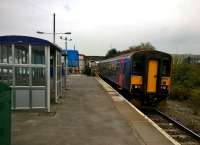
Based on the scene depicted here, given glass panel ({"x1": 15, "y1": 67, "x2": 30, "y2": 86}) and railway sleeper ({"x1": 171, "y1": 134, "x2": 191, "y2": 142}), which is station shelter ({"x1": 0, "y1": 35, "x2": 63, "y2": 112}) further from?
railway sleeper ({"x1": 171, "y1": 134, "x2": 191, "y2": 142})

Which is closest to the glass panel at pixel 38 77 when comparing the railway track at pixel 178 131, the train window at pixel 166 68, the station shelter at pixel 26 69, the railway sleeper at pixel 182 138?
the station shelter at pixel 26 69

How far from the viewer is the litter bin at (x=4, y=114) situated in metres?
6.19

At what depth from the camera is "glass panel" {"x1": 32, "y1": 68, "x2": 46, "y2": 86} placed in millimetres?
12930

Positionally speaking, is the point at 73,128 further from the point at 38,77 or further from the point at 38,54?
the point at 38,54

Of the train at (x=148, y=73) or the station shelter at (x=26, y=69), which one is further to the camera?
the train at (x=148, y=73)

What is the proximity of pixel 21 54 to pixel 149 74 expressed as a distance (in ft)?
25.3

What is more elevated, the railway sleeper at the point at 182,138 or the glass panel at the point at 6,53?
the glass panel at the point at 6,53

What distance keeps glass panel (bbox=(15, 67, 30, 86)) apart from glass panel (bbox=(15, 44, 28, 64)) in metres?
0.29

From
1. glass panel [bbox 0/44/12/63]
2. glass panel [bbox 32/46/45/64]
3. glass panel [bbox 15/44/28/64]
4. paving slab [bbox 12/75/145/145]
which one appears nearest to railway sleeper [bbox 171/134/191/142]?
paving slab [bbox 12/75/145/145]

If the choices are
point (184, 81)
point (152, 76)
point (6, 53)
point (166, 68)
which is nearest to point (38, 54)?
point (6, 53)

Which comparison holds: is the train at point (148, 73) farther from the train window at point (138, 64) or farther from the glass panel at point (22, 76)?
the glass panel at point (22, 76)

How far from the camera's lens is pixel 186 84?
102 ft

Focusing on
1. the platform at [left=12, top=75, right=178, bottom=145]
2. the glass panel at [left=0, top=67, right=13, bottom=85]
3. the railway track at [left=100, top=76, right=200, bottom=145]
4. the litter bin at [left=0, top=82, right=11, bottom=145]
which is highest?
the glass panel at [left=0, top=67, right=13, bottom=85]

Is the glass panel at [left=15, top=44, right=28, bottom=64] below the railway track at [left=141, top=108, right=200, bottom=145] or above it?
above
